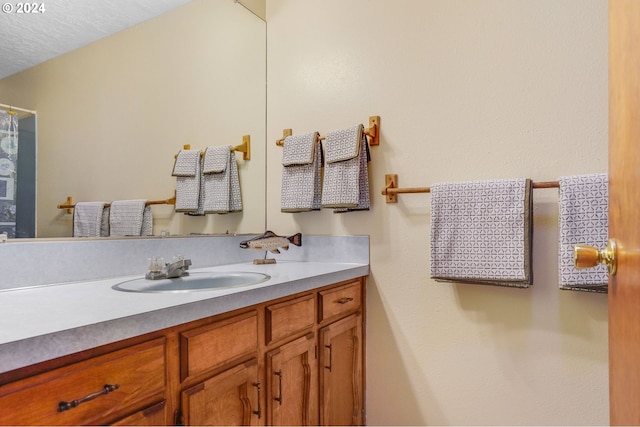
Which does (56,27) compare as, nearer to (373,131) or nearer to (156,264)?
(156,264)

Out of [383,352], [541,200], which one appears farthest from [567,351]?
[383,352]

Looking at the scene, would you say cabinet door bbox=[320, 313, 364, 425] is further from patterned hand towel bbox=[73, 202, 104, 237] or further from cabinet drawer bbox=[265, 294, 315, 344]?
patterned hand towel bbox=[73, 202, 104, 237]

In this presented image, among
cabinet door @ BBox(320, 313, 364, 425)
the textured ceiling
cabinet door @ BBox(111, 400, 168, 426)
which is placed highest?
the textured ceiling

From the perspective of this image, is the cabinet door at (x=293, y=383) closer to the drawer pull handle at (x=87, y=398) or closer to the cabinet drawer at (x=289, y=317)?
the cabinet drawer at (x=289, y=317)

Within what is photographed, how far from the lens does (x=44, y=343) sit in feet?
1.98

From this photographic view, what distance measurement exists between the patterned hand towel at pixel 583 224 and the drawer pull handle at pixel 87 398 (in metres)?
1.21

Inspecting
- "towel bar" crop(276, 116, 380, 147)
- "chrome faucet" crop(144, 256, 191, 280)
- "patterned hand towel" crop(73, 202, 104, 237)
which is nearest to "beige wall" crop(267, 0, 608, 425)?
"towel bar" crop(276, 116, 380, 147)

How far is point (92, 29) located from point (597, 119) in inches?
65.0

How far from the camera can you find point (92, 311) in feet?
2.50

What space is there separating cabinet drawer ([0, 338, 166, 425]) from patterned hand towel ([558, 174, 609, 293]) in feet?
3.72

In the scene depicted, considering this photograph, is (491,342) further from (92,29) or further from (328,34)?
(92,29)

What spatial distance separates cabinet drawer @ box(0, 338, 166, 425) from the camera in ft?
1.92

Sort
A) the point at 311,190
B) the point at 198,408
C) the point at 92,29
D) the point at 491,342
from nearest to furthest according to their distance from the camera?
the point at 198,408, the point at 92,29, the point at 491,342, the point at 311,190

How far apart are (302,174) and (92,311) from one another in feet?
3.55
